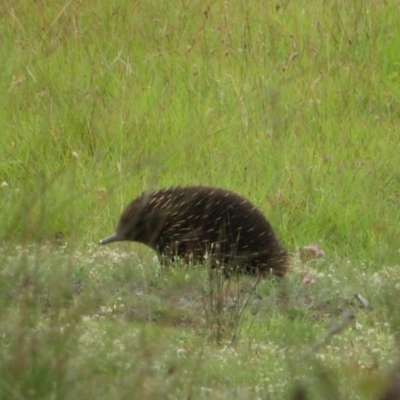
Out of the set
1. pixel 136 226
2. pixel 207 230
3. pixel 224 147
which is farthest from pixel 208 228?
pixel 224 147

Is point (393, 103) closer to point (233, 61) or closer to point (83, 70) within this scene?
point (233, 61)

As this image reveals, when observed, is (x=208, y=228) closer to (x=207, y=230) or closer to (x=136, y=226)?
(x=207, y=230)

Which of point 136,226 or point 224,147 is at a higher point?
point 136,226

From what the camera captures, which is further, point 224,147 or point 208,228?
point 224,147

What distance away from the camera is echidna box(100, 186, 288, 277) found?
18.8 feet

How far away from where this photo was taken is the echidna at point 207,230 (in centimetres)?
Result: 573

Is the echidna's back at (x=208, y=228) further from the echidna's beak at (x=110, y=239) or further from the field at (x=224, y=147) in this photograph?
the field at (x=224, y=147)

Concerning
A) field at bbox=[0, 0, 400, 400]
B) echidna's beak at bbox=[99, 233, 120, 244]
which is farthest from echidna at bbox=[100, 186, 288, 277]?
field at bbox=[0, 0, 400, 400]

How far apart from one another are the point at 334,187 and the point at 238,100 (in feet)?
4.12

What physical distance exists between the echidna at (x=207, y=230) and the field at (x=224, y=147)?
0.14 meters

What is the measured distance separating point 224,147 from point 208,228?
1644 mm

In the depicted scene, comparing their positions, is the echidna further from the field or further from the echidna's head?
the field

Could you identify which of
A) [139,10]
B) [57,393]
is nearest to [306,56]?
[139,10]

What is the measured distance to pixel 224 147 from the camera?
7402mm
